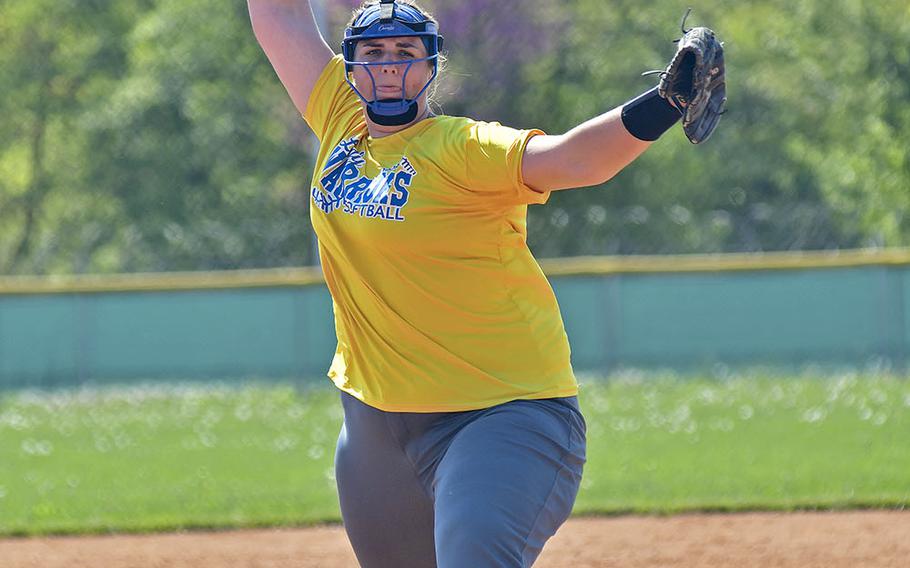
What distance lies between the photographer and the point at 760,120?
76.8 feet

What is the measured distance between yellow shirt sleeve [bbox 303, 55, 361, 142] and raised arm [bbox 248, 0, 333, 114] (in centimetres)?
4

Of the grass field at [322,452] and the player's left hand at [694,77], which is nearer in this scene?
the player's left hand at [694,77]

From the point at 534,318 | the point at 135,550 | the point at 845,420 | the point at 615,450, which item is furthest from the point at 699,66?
the point at 845,420

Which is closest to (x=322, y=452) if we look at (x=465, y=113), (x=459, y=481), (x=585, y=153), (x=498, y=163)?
(x=459, y=481)

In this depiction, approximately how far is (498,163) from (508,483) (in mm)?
698

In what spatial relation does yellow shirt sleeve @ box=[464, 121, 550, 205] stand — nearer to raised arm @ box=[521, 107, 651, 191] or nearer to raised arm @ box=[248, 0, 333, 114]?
raised arm @ box=[521, 107, 651, 191]

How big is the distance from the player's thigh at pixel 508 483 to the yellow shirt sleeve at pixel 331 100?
0.96 m

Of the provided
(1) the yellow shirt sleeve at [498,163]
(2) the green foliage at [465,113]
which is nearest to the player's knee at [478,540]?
(1) the yellow shirt sleeve at [498,163]

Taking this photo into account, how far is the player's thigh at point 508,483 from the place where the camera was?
2959mm

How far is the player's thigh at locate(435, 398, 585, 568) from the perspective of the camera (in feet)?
9.71

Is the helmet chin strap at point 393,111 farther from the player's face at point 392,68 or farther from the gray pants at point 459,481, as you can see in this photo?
the gray pants at point 459,481

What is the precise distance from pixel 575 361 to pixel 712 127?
11449mm

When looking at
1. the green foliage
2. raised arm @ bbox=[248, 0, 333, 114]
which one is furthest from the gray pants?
the green foliage

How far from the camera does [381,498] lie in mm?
3459
